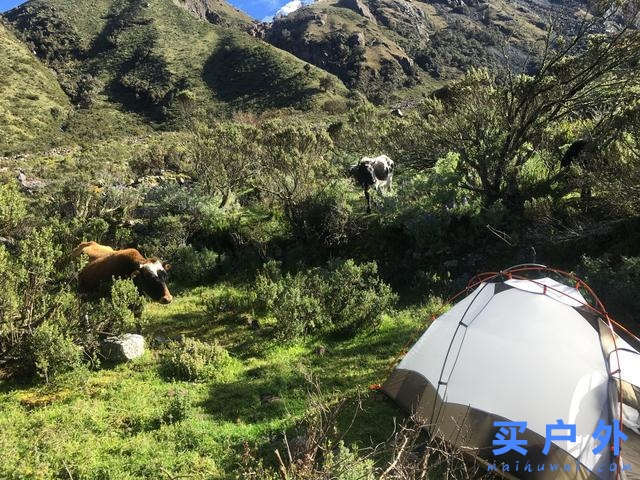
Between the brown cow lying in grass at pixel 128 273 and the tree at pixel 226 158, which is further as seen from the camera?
the tree at pixel 226 158

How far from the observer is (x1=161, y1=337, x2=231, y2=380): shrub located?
6617 millimetres

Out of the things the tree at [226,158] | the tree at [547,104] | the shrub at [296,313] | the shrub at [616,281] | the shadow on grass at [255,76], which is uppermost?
the shadow on grass at [255,76]

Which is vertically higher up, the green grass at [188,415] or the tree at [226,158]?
the tree at [226,158]

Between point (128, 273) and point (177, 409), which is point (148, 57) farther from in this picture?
point (177, 409)

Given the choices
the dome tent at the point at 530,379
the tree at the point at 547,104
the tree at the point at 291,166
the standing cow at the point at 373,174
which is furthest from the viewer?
the standing cow at the point at 373,174

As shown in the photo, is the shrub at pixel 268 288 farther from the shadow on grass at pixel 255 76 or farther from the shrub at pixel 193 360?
the shadow on grass at pixel 255 76

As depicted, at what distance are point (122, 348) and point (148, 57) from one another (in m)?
77.1

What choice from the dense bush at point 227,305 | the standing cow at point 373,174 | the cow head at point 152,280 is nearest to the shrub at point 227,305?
the dense bush at point 227,305

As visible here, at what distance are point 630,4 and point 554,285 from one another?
7592mm

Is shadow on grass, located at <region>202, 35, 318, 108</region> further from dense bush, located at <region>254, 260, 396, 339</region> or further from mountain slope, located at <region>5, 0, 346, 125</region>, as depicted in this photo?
dense bush, located at <region>254, 260, 396, 339</region>

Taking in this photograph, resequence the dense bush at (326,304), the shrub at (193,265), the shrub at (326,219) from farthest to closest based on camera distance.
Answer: the shrub at (326,219)
the shrub at (193,265)
the dense bush at (326,304)

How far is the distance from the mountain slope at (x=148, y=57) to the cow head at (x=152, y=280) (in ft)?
164

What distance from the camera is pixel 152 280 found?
360 inches

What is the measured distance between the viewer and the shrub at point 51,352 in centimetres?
606
